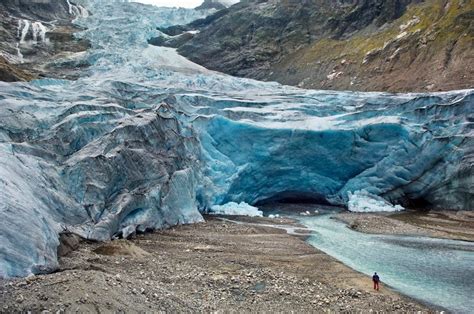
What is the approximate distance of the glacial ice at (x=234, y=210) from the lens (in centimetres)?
3311

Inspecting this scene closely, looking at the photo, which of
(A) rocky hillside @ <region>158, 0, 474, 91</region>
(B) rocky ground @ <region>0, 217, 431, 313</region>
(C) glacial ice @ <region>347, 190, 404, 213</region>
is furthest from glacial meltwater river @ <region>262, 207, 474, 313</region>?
(A) rocky hillside @ <region>158, 0, 474, 91</region>

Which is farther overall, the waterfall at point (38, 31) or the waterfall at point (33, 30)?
the waterfall at point (38, 31)

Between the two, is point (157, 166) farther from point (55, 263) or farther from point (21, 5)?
point (21, 5)

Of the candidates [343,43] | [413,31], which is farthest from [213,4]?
[413,31]

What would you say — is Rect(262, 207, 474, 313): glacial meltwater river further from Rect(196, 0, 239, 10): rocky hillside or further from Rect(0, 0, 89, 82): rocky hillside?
Rect(196, 0, 239, 10): rocky hillside

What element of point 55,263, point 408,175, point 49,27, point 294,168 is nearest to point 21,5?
point 49,27

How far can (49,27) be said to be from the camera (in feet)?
319

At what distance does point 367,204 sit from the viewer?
35.6 meters

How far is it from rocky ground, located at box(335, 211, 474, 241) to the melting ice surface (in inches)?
51.2

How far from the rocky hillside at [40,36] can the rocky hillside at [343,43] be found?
22.8m

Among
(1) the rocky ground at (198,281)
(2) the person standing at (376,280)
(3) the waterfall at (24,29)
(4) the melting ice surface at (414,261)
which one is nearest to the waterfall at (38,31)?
(3) the waterfall at (24,29)

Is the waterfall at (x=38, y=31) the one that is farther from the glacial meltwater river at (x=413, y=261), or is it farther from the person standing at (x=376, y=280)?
the person standing at (x=376, y=280)

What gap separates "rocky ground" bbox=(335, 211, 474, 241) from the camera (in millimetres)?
26594

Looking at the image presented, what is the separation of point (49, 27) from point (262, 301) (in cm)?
9804
